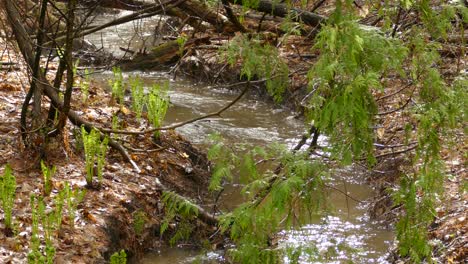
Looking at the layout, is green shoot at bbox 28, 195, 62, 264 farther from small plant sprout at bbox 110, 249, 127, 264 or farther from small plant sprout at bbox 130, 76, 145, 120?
small plant sprout at bbox 130, 76, 145, 120

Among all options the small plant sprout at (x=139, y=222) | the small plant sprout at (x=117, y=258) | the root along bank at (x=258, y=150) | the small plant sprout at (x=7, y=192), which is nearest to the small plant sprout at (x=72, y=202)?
the root along bank at (x=258, y=150)

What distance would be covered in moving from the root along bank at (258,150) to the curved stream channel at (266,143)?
21cm

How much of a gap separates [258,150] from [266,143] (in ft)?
12.9

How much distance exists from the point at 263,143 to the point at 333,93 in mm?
Result: 4815

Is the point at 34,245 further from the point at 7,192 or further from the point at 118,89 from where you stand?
the point at 118,89

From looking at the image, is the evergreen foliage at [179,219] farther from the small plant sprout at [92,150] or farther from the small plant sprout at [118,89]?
the small plant sprout at [118,89]

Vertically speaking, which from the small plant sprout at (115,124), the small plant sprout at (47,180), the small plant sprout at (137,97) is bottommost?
the small plant sprout at (47,180)

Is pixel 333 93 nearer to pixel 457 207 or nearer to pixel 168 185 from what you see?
pixel 457 207

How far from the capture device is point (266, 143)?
8086 millimetres

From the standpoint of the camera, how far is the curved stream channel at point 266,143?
18.6ft

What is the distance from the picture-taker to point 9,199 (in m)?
4.68

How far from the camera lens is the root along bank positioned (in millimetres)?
3516

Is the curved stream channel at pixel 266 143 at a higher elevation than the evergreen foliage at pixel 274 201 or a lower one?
lower

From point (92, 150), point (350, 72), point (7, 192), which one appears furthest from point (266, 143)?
point (350, 72)
